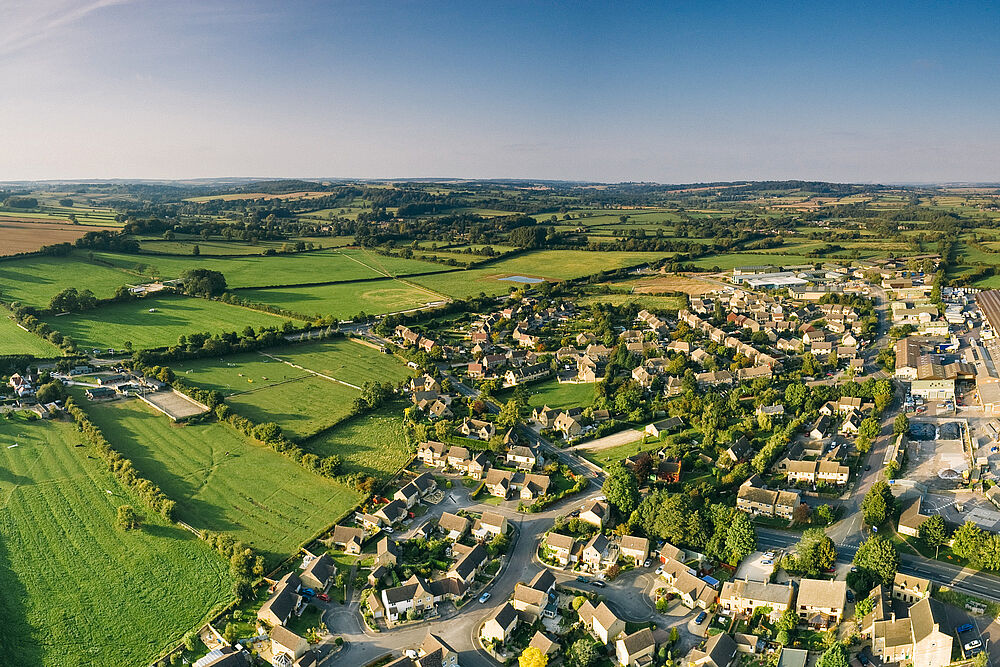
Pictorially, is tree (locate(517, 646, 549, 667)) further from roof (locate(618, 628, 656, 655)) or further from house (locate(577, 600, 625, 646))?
roof (locate(618, 628, 656, 655))

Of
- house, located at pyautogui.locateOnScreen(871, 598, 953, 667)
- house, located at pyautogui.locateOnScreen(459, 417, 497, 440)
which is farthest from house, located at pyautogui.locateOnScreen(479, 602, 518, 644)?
house, located at pyautogui.locateOnScreen(459, 417, 497, 440)

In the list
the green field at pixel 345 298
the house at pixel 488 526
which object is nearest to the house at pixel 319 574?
the house at pixel 488 526

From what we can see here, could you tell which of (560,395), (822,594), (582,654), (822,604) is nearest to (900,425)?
(822,594)

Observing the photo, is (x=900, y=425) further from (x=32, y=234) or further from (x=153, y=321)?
(x=32, y=234)

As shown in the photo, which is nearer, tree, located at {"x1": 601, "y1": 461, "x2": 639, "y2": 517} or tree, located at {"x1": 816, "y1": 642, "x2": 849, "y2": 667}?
tree, located at {"x1": 816, "y1": 642, "x2": 849, "y2": 667}

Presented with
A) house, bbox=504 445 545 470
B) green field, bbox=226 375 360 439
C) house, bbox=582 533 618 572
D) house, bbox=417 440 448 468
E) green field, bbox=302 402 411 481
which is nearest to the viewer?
house, bbox=582 533 618 572

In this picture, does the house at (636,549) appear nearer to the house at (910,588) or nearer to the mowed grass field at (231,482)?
the house at (910,588)

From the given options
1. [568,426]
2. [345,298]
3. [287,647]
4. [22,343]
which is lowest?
[287,647]
